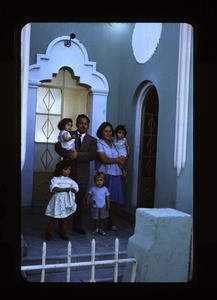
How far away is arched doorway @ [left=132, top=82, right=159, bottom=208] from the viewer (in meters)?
7.39

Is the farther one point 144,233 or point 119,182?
point 119,182

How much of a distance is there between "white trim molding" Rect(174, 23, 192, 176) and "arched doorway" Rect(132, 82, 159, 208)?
5.23 ft

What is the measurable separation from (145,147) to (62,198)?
2.85m

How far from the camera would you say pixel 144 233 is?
12.3 feet

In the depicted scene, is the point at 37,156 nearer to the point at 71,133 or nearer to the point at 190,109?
the point at 71,133

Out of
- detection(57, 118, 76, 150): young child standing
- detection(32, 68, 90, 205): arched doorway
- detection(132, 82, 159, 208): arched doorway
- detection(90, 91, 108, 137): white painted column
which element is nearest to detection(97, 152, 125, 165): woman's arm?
detection(57, 118, 76, 150): young child standing

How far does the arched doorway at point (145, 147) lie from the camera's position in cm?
739

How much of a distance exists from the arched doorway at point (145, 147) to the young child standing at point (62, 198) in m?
2.36

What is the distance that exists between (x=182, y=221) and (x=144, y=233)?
42 cm

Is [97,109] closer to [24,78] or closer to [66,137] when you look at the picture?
[66,137]

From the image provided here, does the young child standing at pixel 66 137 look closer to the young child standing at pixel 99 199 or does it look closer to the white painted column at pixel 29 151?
the young child standing at pixel 99 199

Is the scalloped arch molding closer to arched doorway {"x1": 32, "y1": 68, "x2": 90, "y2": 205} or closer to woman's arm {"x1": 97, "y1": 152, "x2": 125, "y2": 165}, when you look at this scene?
arched doorway {"x1": 32, "y1": 68, "x2": 90, "y2": 205}

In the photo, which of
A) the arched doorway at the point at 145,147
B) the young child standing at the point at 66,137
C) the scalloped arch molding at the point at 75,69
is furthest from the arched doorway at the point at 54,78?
the young child standing at the point at 66,137
